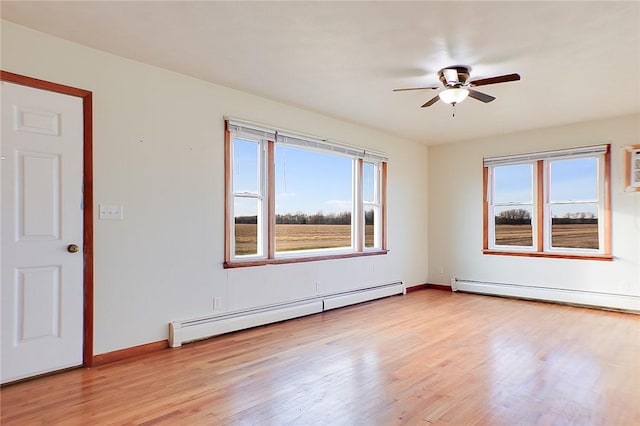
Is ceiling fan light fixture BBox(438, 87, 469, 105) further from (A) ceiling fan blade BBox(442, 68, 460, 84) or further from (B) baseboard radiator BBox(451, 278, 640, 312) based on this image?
(B) baseboard radiator BBox(451, 278, 640, 312)

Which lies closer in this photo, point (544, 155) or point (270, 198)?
point (270, 198)

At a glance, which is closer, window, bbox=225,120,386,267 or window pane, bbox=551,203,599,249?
window, bbox=225,120,386,267

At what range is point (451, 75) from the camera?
134 inches

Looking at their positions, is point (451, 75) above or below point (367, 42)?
below

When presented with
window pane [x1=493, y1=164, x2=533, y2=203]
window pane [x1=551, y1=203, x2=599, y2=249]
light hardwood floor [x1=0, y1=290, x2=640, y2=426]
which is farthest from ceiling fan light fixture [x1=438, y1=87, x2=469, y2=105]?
window pane [x1=551, y1=203, x2=599, y2=249]

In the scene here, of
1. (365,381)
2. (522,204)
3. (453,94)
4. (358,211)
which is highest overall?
(453,94)

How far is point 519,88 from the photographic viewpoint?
13.2 feet

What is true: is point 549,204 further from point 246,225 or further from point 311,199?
point 246,225

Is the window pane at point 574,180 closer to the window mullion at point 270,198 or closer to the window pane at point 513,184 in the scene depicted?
the window pane at point 513,184

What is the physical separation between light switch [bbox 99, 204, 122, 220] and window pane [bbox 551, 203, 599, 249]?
18.7 feet

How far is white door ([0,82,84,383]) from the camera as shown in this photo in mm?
2738

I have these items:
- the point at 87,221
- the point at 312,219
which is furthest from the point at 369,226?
the point at 87,221

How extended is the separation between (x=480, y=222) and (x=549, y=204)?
1.03 meters

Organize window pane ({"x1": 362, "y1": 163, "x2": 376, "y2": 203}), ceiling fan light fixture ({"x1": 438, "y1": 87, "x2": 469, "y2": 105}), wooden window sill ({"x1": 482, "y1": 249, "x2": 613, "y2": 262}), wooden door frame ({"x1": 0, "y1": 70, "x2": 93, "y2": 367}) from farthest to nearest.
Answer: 1. window pane ({"x1": 362, "y1": 163, "x2": 376, "y2": 203})
2. wooden window sill ({"x1": 482, "y1": 249, "x2": 613, "y2": 262})
3. ceiling fan light fixture ({"x1": 438, "y1": 87, "x2": 469, "y2": 105})
4. wooden door frame ({"x1": 0, "y1": 70, "x2": 93, "y2": 367})
